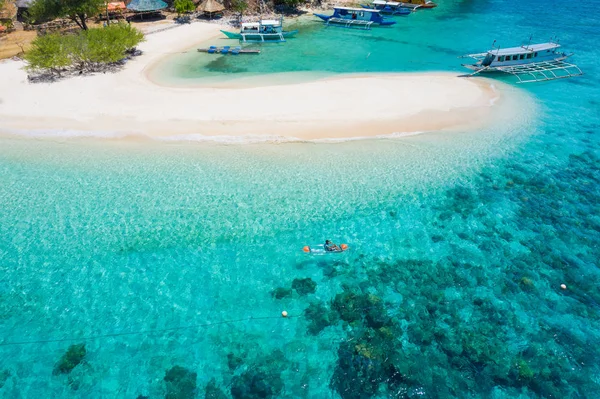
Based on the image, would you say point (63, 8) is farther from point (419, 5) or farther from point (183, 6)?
point (419, 5)

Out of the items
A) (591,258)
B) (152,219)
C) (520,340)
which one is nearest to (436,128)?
(591,258)

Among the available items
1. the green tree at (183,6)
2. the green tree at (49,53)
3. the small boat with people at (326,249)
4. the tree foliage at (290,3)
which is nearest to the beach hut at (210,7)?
the green tree at (183,6)

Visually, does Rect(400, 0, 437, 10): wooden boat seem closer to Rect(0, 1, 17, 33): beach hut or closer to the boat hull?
the boat hull

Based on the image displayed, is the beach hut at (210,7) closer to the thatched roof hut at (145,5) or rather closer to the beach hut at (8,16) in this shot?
the thatched roof hut at (145,5)

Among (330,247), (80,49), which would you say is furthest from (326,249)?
(80,49)

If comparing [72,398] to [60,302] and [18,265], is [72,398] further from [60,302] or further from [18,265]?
[18,265]

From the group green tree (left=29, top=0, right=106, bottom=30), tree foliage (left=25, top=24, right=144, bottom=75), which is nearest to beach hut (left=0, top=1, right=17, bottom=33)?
green tree (left=29, top=0, right=106, bottom=30)
